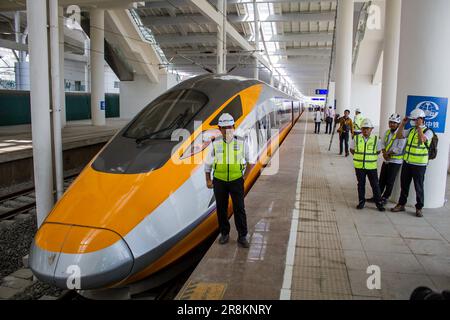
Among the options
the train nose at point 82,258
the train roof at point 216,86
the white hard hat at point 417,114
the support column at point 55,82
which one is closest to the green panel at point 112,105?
the train roof at point 216,86

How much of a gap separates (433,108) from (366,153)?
1208 millimetres

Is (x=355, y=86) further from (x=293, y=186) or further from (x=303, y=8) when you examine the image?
(x=293, y=186)

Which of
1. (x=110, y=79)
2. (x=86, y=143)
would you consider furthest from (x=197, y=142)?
(x=110, y=79)

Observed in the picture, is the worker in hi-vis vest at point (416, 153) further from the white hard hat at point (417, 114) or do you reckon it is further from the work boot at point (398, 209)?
the work boot at point (398, 209)

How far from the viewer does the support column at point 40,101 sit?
19.1 feet

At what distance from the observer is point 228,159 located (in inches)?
188

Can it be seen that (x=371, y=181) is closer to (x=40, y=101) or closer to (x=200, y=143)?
(x=200, y=143)

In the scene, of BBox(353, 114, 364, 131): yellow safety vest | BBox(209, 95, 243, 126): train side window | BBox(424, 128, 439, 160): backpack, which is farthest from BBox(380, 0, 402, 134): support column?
BBox(209, 95, 243, 126): train side window

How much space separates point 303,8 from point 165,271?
24.6 m

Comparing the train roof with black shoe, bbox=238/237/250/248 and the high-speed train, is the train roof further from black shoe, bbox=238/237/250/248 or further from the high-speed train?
black shoe, bbox=238/237/250/248

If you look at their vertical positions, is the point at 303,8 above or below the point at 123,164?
above

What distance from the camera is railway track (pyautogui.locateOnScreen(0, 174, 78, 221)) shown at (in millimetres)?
8680

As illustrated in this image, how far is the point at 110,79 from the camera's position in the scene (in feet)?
139

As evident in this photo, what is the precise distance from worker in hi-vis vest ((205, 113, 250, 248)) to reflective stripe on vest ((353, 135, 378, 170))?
7.93 feet
